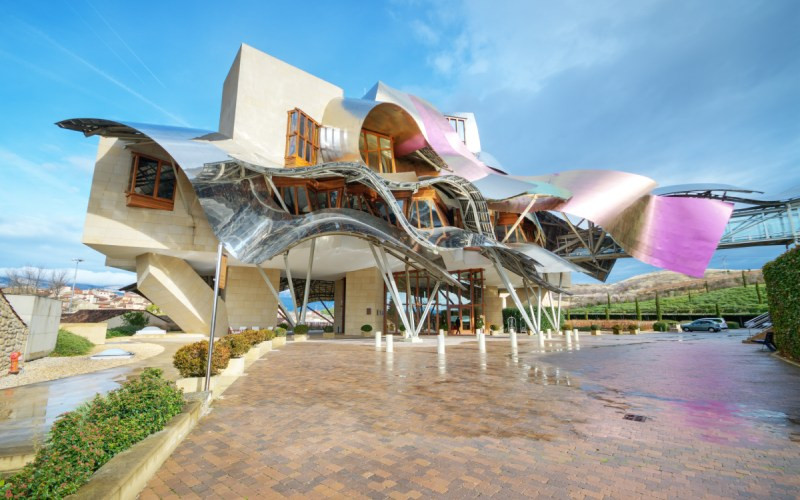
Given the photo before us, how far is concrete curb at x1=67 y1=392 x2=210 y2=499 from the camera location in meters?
2.81

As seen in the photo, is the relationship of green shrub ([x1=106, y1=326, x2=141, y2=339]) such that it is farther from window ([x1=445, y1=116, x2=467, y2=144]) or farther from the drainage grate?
window ([x1=445, y1=116, x2=467, y2=144])

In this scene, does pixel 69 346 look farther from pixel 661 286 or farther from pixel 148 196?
pixel 661 286

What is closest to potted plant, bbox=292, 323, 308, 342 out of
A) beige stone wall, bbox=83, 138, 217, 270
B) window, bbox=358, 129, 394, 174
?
beige stone wall, bbox=83, 138, 217, 270

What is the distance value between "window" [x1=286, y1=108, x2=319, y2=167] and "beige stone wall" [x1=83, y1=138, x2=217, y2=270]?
6820 mm

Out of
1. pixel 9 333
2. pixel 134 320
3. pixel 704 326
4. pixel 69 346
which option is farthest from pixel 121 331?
pixel 704 326

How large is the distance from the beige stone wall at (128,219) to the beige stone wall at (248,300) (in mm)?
6097

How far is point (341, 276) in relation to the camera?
3331 centimetres

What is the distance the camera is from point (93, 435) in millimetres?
3369

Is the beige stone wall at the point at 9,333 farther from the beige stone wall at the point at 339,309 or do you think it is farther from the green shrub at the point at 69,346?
the beige stone wall at the point at 339,309

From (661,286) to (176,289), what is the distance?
3193 inches

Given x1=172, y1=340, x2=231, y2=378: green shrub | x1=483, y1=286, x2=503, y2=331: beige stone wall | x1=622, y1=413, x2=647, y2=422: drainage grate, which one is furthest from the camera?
x1=483, y1=286, x2=503, y2=331: beige stone wall

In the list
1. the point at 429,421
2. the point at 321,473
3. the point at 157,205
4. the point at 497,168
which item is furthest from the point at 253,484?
the point at 497,168

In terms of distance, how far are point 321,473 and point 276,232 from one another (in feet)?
55.8

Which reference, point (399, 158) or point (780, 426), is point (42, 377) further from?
point (399, 158)
